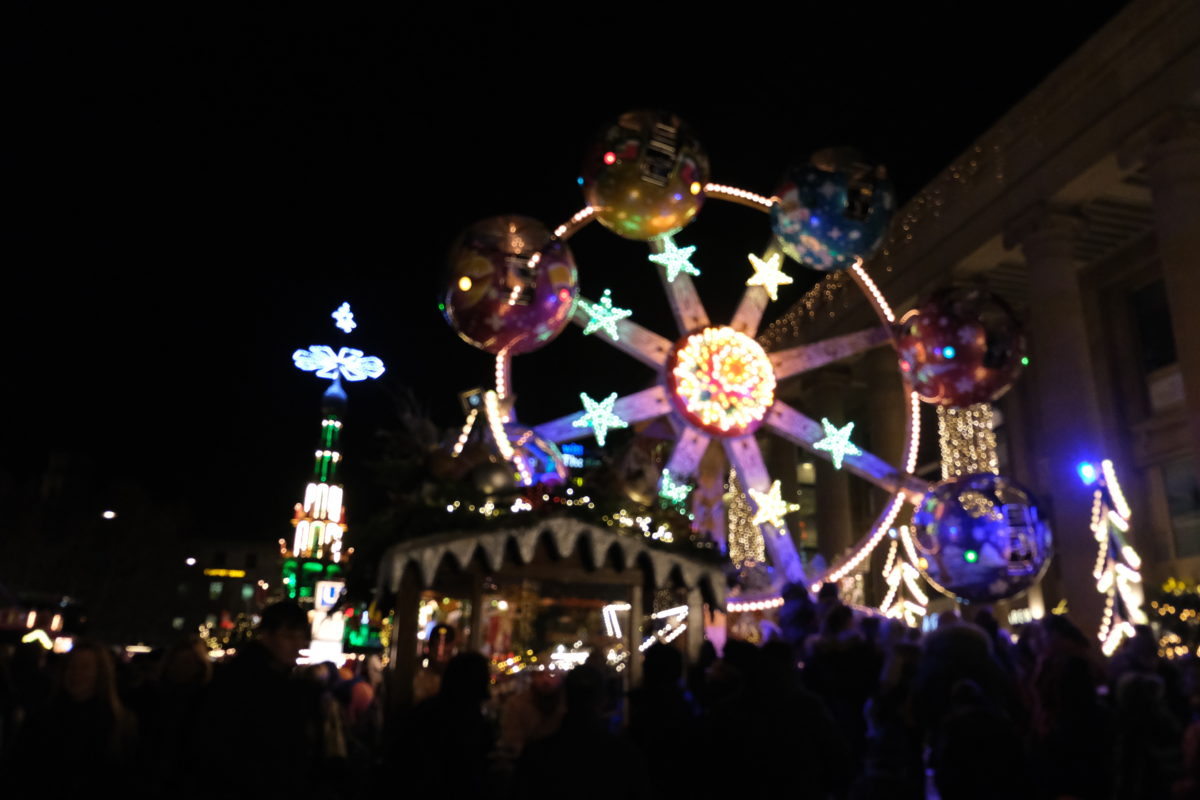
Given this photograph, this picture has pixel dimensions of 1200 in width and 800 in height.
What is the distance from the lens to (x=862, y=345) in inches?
581

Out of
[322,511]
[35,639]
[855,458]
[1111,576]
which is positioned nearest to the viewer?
[35,639]

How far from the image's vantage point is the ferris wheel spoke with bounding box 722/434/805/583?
533 inches

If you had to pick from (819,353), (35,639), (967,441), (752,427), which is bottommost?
(35,639)

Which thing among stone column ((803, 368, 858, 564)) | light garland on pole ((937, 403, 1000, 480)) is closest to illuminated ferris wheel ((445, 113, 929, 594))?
light garland on pole ((937, 403, 1000, 480))

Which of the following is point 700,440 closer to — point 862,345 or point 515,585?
point 862,345

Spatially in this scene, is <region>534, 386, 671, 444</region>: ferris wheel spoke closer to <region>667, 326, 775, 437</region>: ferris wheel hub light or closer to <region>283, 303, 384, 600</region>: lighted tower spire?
<region>667, 326, 775, 437</region>: ferris wheel hub light

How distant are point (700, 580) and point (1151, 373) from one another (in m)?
18.6

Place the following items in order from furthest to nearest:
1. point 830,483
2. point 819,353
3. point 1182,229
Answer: point 830,483 < point 1182,229 < point 819,353

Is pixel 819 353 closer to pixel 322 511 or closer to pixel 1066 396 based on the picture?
pixel 1066 396

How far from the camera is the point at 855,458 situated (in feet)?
46.2

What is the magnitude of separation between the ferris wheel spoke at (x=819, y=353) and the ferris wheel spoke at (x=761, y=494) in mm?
1308

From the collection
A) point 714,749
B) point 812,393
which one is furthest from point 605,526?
point 812,393

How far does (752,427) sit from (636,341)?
7.15ft


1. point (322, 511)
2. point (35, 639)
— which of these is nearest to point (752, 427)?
point (35, 639)
